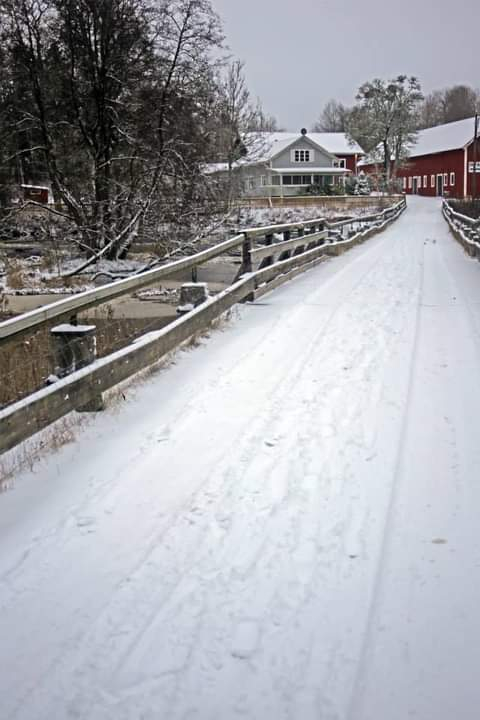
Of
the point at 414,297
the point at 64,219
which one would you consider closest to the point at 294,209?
the point at 64,219

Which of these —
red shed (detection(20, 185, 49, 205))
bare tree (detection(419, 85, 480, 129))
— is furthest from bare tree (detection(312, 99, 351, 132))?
red shed (detection(20, 185, 49, 205))

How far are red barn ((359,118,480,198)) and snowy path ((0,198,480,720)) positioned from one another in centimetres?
6098

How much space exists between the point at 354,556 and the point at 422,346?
4166mm

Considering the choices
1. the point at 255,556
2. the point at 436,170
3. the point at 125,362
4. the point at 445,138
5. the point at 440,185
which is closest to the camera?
the point at 255,556

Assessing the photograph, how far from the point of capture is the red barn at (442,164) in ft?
218

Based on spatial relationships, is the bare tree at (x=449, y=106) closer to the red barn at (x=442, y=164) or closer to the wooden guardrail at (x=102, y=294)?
the red barn at (x=442, y=164)

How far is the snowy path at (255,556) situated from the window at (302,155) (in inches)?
2599

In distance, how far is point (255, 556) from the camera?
10.8 ft

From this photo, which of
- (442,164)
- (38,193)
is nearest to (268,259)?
(38,193)

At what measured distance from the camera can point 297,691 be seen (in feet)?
8.07

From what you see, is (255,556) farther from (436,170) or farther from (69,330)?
(436,170)

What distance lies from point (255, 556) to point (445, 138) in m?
75.8

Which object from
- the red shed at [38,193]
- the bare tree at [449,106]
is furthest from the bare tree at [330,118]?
the red shed at [38,193]

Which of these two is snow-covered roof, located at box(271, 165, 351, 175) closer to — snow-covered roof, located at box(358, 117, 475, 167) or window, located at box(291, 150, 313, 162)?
window, located at box(291, 150, 313, 162)
